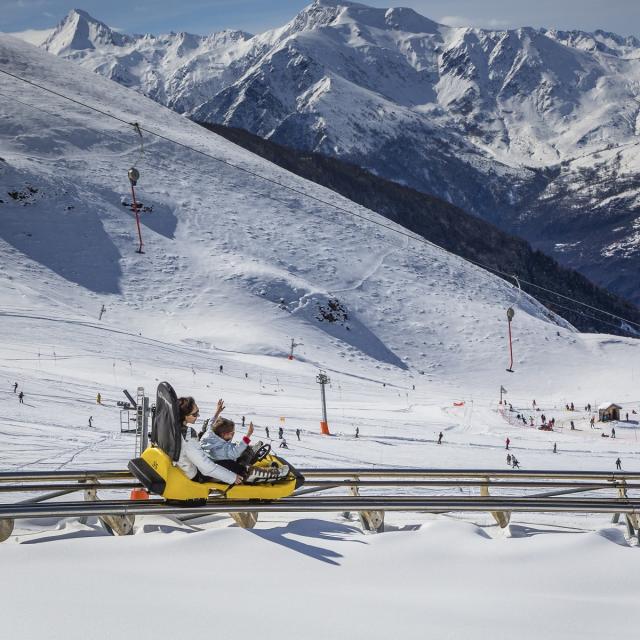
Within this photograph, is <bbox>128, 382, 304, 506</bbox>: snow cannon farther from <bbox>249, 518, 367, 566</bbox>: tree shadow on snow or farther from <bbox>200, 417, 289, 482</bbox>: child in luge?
<bbox>249, 518, 367, 566</bbox>: tree shadow on snow

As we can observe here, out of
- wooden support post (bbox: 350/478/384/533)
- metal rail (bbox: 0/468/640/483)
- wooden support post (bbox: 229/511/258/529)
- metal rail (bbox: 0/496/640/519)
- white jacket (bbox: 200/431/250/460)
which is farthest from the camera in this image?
metal rail (bbox: 0/468/640/483)

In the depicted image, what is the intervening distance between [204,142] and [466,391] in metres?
58.1

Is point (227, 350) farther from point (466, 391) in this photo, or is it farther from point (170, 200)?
point (170, 200)

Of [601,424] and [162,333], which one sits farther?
[162,333]

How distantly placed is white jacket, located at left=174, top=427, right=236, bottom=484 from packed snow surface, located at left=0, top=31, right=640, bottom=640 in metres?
0.61

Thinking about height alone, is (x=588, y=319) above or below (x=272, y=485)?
above

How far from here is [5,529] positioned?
809 centimetres

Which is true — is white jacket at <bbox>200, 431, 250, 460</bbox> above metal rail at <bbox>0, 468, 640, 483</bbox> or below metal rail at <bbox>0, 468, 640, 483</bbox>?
above

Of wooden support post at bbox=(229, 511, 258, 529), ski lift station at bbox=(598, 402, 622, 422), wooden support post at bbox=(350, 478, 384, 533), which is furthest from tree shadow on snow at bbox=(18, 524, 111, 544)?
ski lift station at bbox=(598, 402, 622, 422)

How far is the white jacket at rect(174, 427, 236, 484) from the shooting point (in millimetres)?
8258

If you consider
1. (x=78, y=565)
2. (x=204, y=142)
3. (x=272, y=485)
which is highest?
(x=204, y=142)

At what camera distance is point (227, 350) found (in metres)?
59.1

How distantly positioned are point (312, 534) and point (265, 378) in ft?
140

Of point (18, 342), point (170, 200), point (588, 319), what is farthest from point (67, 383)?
point (588, 319)
